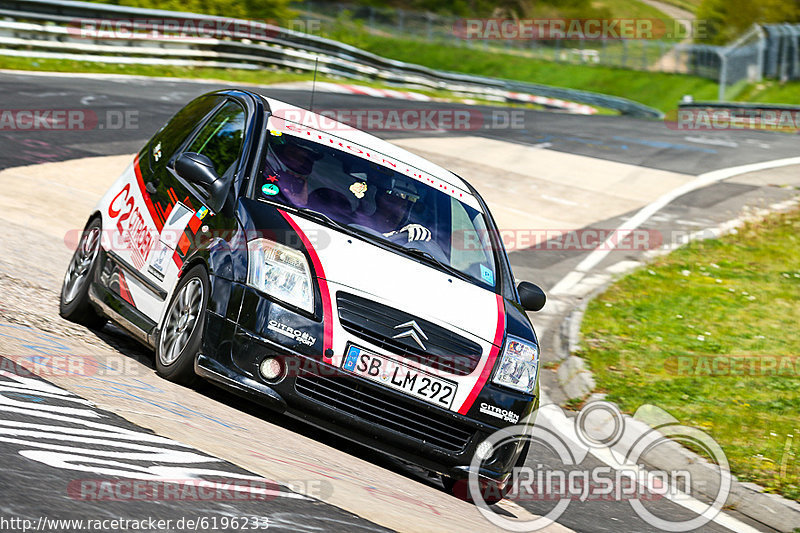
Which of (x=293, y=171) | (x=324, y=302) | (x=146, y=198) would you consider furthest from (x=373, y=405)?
(x=146, y=198)

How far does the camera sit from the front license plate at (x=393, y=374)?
212 inches

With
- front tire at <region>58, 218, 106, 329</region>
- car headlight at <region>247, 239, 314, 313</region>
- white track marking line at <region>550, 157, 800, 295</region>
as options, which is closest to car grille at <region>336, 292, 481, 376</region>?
car headlight at <region>247, 239, 314, 313</region>

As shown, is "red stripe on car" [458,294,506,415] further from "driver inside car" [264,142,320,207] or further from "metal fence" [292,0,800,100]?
"metal fence" [292,0,800,100]

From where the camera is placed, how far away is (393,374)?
5.41 m

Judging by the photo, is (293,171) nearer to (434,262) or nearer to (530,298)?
(434,262)

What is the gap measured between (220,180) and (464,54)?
215ft

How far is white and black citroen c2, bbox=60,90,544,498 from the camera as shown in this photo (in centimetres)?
543

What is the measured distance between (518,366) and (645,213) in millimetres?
10769

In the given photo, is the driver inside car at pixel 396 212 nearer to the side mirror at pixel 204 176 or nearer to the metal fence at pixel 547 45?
the side mirror at pixel 204 176

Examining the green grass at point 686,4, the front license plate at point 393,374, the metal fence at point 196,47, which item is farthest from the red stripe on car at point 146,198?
the green grass at point 686,4

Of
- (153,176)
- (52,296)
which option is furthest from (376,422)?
(52,296)

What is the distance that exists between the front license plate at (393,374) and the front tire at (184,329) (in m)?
0.81

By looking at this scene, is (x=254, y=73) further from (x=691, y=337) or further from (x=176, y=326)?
(x=176, y=326)

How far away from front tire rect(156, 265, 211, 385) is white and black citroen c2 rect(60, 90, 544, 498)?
0.04 feet
